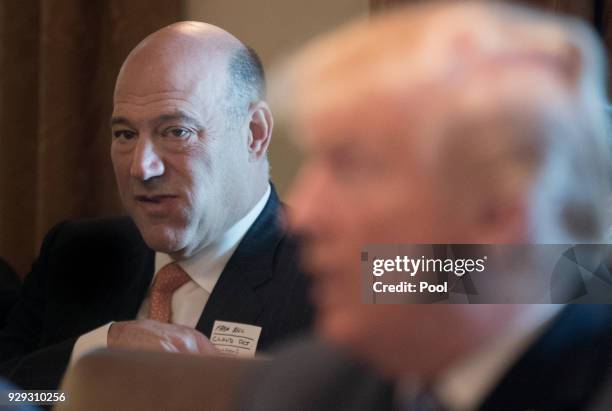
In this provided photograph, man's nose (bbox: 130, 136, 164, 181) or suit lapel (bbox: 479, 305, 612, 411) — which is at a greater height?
man's nose (bbox: 130, 136, 164, 181)

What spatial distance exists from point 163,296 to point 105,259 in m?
0.23

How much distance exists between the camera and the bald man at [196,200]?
1.25 metres

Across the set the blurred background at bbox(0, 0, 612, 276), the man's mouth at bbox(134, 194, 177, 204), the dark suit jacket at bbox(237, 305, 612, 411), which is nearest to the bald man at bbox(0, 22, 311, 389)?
the man's mouth at bbox(134, 194, 177, 204)

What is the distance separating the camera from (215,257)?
4.38ft

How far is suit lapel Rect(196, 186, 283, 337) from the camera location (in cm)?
124

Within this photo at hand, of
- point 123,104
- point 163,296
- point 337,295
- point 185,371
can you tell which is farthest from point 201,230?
point 337,295

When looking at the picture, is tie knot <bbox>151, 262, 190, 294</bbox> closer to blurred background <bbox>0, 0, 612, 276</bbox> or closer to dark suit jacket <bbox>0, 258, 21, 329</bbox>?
dark suit jacket <bbox>0, 258, 21, 329</bbox>

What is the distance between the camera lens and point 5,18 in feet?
6.54

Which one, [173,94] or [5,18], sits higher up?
[5,18]

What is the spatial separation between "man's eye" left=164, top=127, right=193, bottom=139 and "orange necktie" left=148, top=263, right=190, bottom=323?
0.71ft

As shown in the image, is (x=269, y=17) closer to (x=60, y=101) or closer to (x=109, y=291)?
(x=60, y=101)

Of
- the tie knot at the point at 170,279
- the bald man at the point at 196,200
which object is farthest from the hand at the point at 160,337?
the tie knot at the point at 170,279

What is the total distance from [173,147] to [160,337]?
321 millimetres

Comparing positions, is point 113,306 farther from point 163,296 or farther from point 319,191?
point 319,191
